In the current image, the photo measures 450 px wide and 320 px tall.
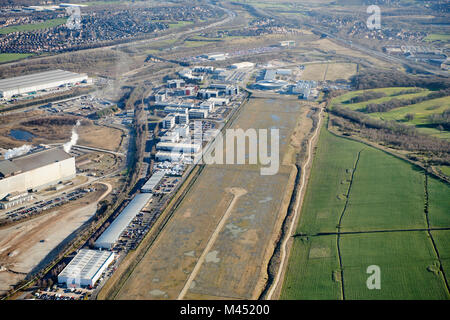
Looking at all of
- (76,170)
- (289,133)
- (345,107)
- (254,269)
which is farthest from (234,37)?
(254,269)

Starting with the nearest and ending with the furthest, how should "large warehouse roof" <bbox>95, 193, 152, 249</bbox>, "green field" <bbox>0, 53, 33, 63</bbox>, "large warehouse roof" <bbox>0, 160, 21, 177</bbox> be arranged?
1. "large warehouse roof" <bbox>95, 193, 152, 249</bbox>
2. "large warehouse roof" <bbox>0, 160, 21, 177</bbox>
3. "green field" <bbox>0, 53, 33, 63</bbox>

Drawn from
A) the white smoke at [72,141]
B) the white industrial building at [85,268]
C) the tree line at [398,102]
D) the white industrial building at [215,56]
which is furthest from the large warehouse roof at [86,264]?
the white industrial building at [215,56]

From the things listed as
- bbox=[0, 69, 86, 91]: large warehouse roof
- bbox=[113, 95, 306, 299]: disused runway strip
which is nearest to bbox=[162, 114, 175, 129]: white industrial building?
bbox=[113, 95, 306, 299]: disused runway strip

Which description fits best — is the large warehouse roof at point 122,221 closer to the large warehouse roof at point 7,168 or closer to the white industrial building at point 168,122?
the large warehouse roof at point 7,168

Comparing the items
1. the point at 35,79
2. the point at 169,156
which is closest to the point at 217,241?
the point at 169,156

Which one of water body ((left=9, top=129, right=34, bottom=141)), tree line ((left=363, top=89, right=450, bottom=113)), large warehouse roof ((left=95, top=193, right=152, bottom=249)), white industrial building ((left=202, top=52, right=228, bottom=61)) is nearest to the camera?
large warehouse roof ((left=95, top=193, right=152, bottom=249))

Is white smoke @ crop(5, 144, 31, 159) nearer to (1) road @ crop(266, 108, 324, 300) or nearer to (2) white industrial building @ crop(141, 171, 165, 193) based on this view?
(2) white industrial building @ crop(141, 171, 165, 193)
